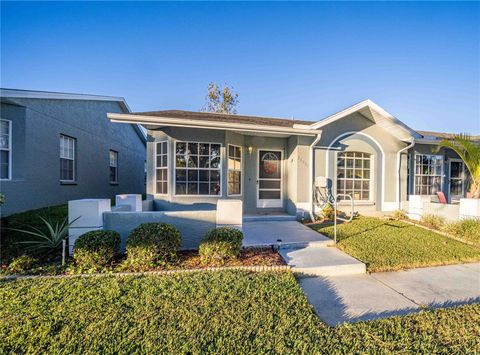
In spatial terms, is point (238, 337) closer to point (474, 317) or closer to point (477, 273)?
point (474, 317)

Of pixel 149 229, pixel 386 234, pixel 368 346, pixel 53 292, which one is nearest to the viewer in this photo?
pixel 368 346

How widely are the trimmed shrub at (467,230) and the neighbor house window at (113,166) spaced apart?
48.3 ft

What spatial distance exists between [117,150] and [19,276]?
10.8 metres

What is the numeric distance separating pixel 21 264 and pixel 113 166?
1013cm

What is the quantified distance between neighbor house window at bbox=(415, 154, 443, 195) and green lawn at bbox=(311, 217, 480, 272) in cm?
398

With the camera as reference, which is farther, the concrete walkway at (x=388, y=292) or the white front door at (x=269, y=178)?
the white front door at (x=269, y=178)

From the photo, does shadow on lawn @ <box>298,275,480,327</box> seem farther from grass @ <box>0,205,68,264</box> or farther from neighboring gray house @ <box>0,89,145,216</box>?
neighboring gray house @ <box>0,89,145,216</box>

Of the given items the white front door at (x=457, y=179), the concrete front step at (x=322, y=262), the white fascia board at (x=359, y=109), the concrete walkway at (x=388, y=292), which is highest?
the white fascia board at (x=359, y=109)

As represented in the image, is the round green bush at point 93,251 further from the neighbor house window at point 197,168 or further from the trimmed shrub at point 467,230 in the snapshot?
the trimmed shrub at point 467,230

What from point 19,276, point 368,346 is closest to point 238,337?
point 368,346

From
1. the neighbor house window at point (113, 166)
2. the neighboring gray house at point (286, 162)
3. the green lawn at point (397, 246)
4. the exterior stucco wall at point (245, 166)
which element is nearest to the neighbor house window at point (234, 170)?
the neighboring gray house at point (286, 162)

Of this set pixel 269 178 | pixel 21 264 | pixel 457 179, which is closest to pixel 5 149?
pixel 21 264

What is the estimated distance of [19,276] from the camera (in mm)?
3656

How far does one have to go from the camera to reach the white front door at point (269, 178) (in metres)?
8.88
